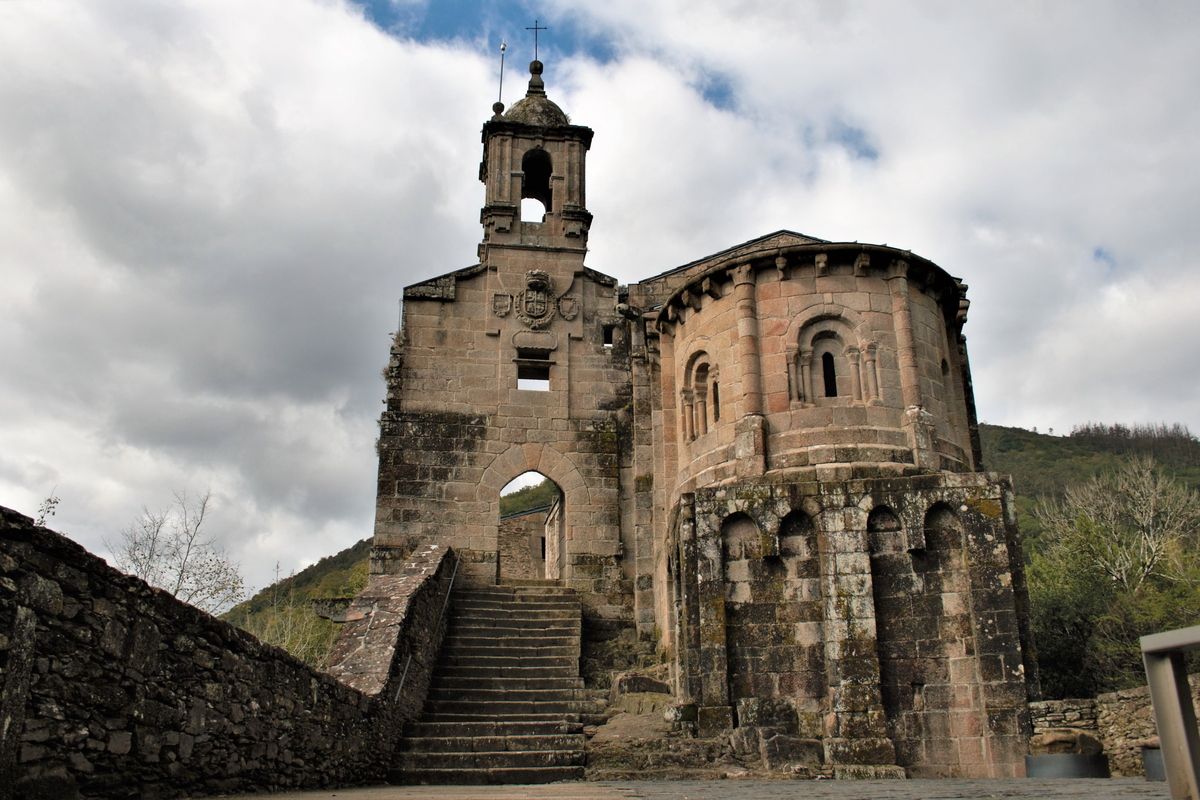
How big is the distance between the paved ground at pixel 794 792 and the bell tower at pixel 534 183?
12749 mm

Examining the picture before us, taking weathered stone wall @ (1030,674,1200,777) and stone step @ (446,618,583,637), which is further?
stone step @ (446,618,583,637)

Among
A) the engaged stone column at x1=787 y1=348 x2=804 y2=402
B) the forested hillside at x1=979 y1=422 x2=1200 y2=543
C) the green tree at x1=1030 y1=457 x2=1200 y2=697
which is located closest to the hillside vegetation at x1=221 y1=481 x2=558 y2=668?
the engaged stone column at x1=787 y1=348 x2=804 y2=402

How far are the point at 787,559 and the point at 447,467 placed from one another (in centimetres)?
765

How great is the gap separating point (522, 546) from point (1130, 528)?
2068 cm

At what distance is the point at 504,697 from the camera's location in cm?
1379

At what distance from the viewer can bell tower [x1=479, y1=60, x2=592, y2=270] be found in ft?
67.4

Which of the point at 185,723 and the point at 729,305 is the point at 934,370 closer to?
the point at 729,305

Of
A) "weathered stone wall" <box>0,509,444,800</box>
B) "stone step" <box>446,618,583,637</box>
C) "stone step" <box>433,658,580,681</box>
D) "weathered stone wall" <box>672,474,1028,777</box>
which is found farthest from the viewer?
"stone step" <box>446,618,583,637</box>

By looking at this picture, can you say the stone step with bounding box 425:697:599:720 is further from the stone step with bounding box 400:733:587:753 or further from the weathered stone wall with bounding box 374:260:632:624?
the weathered stone wall with bounding box 374:260:632:624

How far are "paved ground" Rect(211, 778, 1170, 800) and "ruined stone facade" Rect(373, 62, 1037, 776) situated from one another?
7.90 feet

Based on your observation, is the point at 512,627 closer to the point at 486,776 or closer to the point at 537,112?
the point at 486,776

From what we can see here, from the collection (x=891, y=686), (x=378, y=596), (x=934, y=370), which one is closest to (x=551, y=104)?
(x=934, y=370)

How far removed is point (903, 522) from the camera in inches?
512

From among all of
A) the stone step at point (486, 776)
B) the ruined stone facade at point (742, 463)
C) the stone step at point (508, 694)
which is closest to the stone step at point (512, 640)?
the stone step at point (508, 694)
